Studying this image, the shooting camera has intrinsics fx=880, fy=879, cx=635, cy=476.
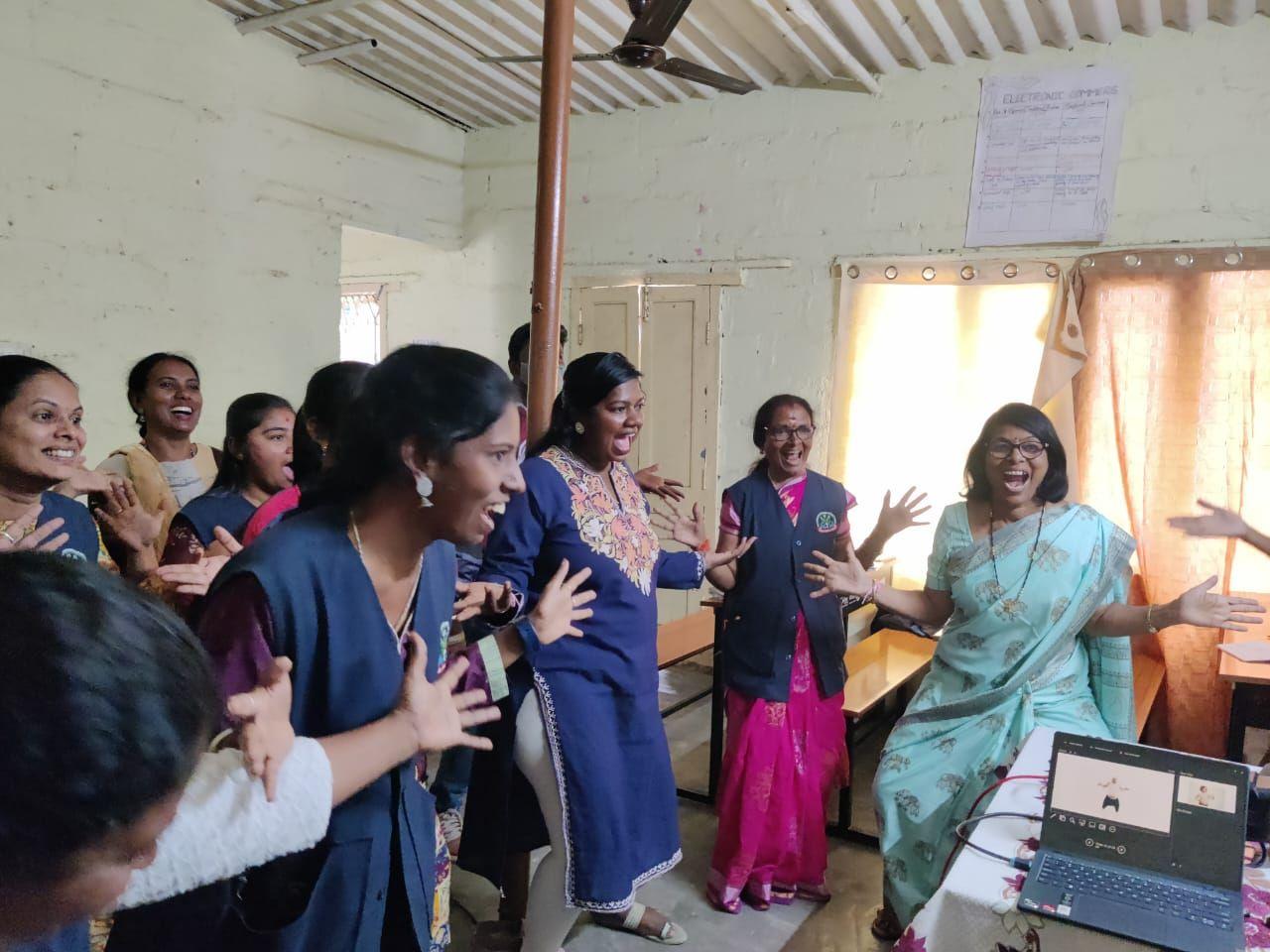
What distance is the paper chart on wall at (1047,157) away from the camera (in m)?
3.77

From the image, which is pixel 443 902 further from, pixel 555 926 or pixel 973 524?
pixel 973 524

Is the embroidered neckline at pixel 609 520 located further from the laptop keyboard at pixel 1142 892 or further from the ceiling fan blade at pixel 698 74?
the ceiling fan blade at pixel 698 74

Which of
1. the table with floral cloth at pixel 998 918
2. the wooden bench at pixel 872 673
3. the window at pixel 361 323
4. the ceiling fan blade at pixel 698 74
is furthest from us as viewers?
the window at pixel 361 323

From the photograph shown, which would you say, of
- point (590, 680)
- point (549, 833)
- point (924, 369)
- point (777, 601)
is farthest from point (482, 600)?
point (924, 369)

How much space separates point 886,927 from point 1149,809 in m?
1.39

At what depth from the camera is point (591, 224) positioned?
5.12m

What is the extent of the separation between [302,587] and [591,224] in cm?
439

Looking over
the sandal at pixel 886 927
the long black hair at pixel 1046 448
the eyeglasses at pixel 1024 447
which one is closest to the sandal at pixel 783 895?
the sandal at pixel 886 927

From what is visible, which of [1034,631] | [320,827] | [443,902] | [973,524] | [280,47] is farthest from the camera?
[280,47]

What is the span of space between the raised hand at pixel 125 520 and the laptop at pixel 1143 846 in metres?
2.04

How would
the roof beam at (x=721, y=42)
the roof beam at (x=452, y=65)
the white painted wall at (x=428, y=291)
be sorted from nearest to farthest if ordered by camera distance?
the roof beam at (x=721, y=42) < the roof beam at (x=452, y=65) < the white painted wall at (x=428, y=291)

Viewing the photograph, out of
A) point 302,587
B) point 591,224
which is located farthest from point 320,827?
point 591,224

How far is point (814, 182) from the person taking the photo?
14.6 feet

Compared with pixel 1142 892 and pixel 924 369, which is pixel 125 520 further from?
pixel 924 369
